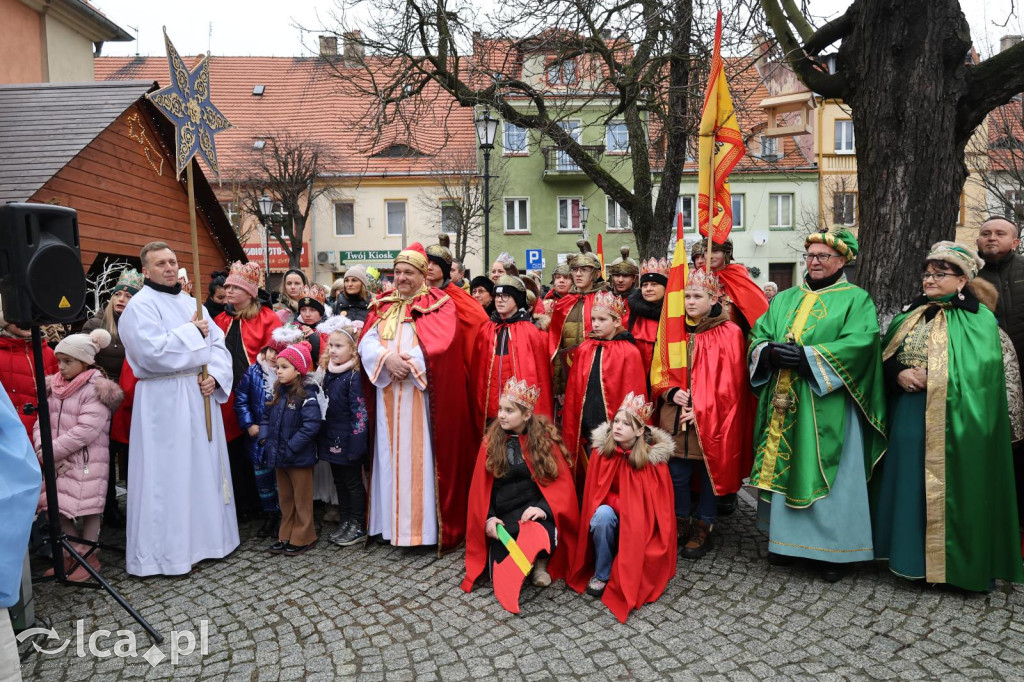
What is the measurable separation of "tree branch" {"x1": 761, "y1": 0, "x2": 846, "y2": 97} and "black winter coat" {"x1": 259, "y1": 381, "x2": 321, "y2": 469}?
16.8ft

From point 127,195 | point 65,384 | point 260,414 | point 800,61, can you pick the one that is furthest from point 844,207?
point 65,384

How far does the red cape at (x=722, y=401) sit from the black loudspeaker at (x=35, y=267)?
3939 millimetres

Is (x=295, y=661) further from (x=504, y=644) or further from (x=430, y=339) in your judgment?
(x=430, y=339)

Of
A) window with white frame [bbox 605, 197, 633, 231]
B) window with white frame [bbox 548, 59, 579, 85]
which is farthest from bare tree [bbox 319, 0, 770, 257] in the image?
window with white frame [bbox 605, 197, 633, 231]

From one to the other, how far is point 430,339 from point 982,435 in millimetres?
3626

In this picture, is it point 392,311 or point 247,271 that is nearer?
point 392,311

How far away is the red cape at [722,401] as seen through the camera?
179 inches

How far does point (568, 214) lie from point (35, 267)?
84.6 ft

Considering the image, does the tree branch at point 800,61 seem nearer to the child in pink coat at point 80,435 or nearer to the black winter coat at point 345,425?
the black winter coat at point 345,425

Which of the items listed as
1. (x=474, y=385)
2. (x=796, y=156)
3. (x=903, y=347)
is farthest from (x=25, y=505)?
(x=796, y=156)

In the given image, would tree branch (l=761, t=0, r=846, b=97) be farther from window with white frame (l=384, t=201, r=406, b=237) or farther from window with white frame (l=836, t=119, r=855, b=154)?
window with white frame (l=836, t=119, r=855, b=154)

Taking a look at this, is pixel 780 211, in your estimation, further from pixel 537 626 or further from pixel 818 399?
pixel 537 626

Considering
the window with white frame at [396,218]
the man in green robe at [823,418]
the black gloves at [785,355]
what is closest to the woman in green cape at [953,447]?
the man in green robe at [823,418]

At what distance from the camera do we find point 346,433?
16.5 feet
